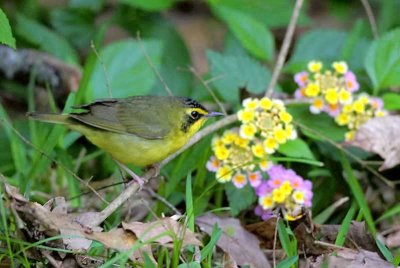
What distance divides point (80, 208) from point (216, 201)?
894mm

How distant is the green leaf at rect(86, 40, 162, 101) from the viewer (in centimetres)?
584

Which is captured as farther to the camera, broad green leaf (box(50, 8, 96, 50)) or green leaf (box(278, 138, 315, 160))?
broad green leaf (box(50, 8, 96, 50))

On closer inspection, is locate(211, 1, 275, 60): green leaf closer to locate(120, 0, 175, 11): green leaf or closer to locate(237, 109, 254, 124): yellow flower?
locate(120, 0, 175, 11): green leaf

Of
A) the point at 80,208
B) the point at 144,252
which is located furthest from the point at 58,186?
the point at 144,252

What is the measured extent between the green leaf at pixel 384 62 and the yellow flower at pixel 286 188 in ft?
4.23

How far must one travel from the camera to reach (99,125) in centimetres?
466

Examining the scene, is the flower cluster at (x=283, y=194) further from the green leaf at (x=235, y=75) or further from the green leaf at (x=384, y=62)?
the green leaf at (x=384, y=62)

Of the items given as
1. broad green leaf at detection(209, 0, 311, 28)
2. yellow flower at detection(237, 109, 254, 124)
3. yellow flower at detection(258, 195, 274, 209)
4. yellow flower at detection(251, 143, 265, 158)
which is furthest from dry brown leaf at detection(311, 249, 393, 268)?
broad green leaf at detection(209, 0, 311, 28)

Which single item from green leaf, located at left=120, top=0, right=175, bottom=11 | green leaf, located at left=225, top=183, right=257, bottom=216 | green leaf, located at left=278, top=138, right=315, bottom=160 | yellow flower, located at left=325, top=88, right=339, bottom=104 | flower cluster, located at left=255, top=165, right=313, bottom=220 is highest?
green leaf, located at left=120, top=0, right=175, bottom=11

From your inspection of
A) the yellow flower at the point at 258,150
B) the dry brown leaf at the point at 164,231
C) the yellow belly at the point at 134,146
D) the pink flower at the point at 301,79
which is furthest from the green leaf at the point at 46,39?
the dry brown leaf at the point at 164,231

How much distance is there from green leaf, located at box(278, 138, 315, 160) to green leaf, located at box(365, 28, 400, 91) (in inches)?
33.9

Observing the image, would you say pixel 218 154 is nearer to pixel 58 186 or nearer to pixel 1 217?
pixel 58 186

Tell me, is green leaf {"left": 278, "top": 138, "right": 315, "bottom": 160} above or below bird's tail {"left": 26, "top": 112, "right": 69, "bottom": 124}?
below

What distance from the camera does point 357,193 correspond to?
4.83m
